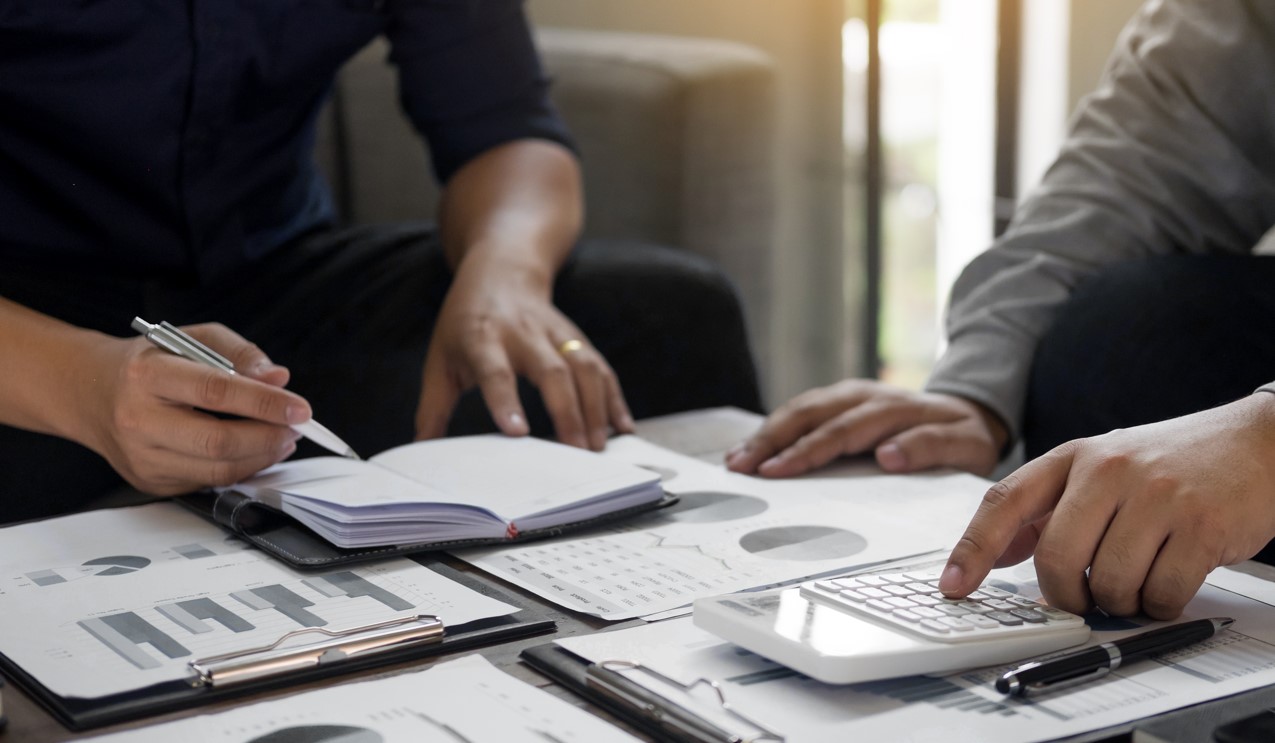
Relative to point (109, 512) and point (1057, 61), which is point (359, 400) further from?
point (1057, 61)

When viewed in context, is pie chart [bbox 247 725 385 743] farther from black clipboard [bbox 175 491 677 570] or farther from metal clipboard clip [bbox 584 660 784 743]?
black clipboard [bbox 175 491 677 570]

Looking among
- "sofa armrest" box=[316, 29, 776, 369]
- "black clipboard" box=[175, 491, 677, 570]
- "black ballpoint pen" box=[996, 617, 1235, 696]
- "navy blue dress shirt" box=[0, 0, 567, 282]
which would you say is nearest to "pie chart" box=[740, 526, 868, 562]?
"black clipboard" box=[175, 491, 677, 570]

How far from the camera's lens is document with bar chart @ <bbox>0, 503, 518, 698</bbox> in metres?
0.54

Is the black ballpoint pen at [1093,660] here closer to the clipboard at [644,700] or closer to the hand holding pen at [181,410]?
the clipboard at [644,700]

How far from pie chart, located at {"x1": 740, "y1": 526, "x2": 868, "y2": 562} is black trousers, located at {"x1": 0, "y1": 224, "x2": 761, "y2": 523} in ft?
1.33

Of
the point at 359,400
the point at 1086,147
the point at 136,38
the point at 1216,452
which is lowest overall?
the point at 359,400

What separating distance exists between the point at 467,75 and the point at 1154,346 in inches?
28.4

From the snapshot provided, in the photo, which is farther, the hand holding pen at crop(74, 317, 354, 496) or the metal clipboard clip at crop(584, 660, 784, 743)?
the hand holding pen at crop(74, 317, 354, 496)

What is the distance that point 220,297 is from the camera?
3.90 feet

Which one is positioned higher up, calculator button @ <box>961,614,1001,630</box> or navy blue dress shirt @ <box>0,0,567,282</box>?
navy blue dress shirt @ <box>0,0,567,282</box>

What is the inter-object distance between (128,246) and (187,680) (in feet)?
2.30

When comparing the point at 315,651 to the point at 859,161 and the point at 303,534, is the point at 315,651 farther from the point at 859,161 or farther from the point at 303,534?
the point at 859,161

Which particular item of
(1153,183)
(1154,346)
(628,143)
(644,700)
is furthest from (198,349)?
(628,143)

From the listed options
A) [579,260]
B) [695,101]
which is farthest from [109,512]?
[695,101]
